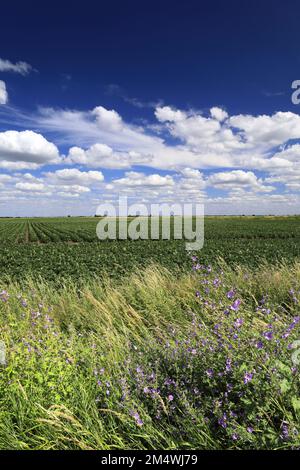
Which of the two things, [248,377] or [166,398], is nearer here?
[248,377]

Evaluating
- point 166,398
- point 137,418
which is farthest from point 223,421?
point 137,418

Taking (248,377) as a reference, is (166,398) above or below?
below

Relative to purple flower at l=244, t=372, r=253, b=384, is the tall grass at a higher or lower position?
lower

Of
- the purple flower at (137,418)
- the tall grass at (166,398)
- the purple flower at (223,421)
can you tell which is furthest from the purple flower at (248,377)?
the purple flower at (137,418)

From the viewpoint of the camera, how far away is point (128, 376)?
11.1 ft

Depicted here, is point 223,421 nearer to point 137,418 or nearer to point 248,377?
point 248,377

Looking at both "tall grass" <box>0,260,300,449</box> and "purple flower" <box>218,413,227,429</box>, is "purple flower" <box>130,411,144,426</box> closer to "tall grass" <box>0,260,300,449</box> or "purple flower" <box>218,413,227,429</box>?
"tall grass" <box>0,260,300,449</box>

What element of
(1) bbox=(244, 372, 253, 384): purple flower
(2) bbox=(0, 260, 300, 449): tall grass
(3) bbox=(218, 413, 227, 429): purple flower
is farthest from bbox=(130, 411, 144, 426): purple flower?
(1) bbox=(244, 372, 253, 384): purple flower

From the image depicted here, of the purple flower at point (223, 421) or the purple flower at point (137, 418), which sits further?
the purple flower at point (137, 418)

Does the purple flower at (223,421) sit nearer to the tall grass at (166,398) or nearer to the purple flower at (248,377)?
the tall grass at (166,398)

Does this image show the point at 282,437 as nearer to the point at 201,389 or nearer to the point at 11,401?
the point at 201,389

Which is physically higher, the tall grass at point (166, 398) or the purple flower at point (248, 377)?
the purple flower at point (248, 377)

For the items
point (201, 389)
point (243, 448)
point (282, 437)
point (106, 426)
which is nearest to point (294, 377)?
point (282, 437)

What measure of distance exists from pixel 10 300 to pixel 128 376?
4.40 m
